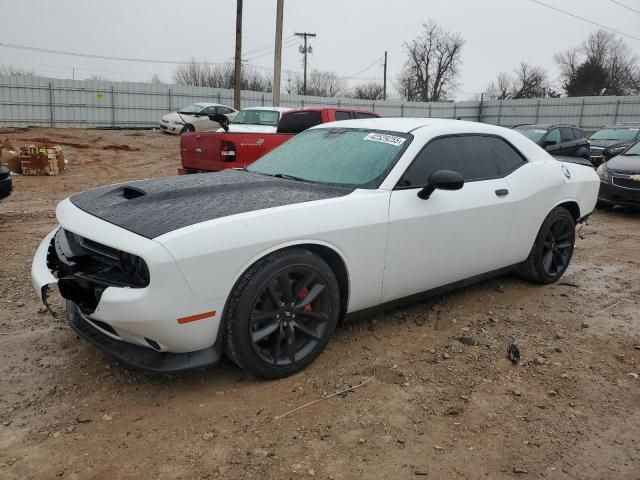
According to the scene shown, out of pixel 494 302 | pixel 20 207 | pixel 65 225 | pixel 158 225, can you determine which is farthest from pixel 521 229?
pixel 20 207

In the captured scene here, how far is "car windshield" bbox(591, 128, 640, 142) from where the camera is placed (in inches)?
607

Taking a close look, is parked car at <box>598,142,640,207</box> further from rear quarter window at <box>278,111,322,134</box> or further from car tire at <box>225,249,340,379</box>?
car tire at <box>225,249,340,379</box>

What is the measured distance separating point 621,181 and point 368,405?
8127 millimetres

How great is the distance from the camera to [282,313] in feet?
9.90

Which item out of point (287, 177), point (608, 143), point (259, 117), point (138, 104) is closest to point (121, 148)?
point (259, 117)

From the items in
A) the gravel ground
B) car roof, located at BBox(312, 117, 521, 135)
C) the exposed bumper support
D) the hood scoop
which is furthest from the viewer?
car roof, located at BBox(312, 117, 521, 135)

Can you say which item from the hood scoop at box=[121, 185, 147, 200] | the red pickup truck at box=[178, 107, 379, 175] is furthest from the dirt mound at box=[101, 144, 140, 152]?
the hood scoop at box=[121, 185, 147, 200]

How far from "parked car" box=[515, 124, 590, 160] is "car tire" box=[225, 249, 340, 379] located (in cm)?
1120

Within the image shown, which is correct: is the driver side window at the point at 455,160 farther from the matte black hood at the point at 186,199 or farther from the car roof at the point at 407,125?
the matte black hood at the point at 186,199

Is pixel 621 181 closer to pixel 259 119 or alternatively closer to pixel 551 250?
pixel 551 250

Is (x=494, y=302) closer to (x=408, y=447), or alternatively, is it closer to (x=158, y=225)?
(x=408, y=447)

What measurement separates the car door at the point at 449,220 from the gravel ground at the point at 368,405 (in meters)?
0.43

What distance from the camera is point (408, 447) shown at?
254 cm

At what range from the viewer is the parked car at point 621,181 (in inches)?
350
